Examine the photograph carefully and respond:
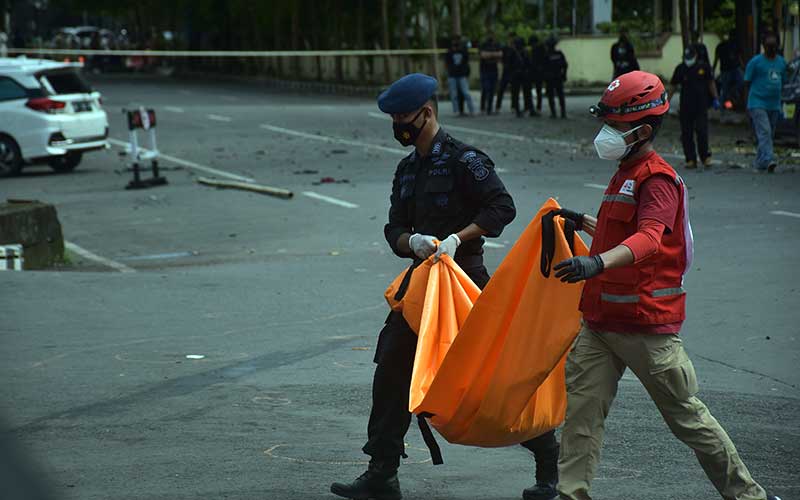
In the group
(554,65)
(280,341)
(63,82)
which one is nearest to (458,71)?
(554,65)

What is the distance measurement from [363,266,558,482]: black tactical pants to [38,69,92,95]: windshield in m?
17.4

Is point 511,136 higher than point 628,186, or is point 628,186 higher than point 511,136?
point 628,186

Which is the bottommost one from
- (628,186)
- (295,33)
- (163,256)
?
(163,256)

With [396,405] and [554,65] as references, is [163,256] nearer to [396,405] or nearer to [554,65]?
[396,405]

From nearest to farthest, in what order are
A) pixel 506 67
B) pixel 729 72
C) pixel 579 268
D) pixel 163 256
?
pixel 579 268 < pixel 163 256 < pixel 729 72 < pixel 506 67

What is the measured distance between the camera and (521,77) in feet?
105

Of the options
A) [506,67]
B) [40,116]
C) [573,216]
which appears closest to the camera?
[573,216]

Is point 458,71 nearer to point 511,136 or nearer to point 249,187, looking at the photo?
point 511,136

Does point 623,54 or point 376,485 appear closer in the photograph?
point 376,485

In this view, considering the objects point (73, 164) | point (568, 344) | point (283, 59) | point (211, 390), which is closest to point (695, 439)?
point (568, 344)

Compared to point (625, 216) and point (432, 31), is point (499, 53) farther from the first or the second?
point (625, 216)

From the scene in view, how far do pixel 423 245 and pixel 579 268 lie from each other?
1.01 metres

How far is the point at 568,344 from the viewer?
473cm

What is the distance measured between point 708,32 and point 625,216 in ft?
145
